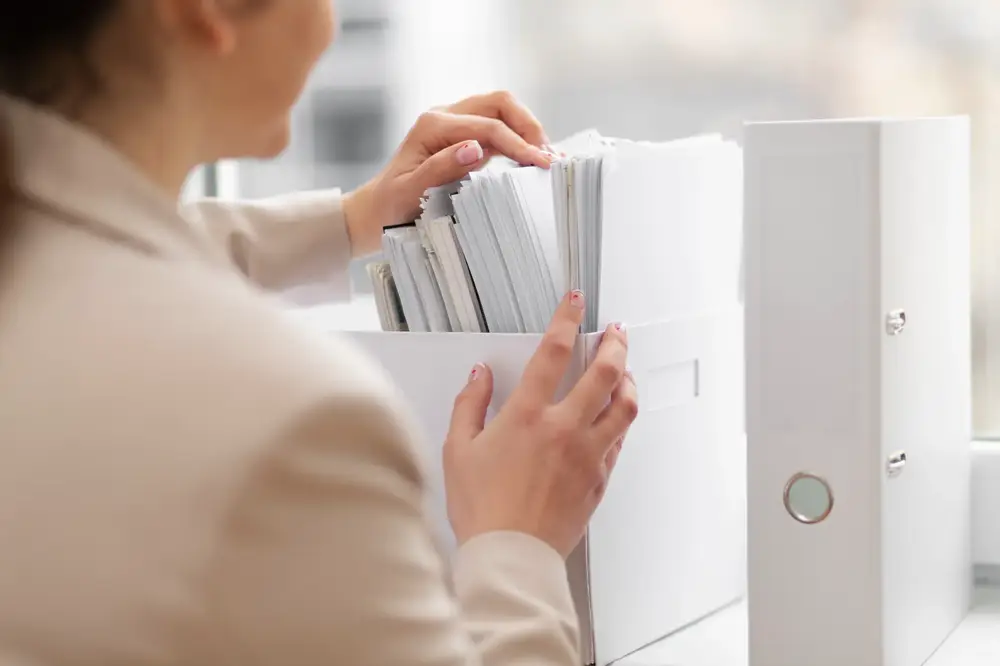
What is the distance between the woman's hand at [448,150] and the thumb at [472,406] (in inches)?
7.8

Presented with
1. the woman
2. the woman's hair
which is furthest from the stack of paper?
the woman's hair

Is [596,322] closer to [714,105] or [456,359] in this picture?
[456,359]

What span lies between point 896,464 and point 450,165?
0.44m

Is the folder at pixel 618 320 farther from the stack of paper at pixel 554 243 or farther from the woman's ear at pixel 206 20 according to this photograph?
the woman's ear at pixel 206 20

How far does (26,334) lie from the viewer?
0.54 metres

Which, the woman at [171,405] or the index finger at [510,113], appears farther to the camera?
the index finger at [510,113]

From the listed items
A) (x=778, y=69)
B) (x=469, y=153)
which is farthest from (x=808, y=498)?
(x=778, y=69)

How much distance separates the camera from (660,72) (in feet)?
4.78

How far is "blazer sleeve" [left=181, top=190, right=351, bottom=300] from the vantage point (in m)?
1.25

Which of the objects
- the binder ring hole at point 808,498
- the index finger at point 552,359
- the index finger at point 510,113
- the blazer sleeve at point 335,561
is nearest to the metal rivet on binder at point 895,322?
the binder ring hole at point 808,498

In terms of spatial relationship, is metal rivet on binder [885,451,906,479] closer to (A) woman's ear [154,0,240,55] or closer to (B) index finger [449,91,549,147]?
(B) index finger [449,91,549,147]

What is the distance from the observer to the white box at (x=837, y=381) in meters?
0.91

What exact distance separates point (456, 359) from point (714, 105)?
0.57m

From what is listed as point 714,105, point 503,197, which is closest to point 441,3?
point 714,105
